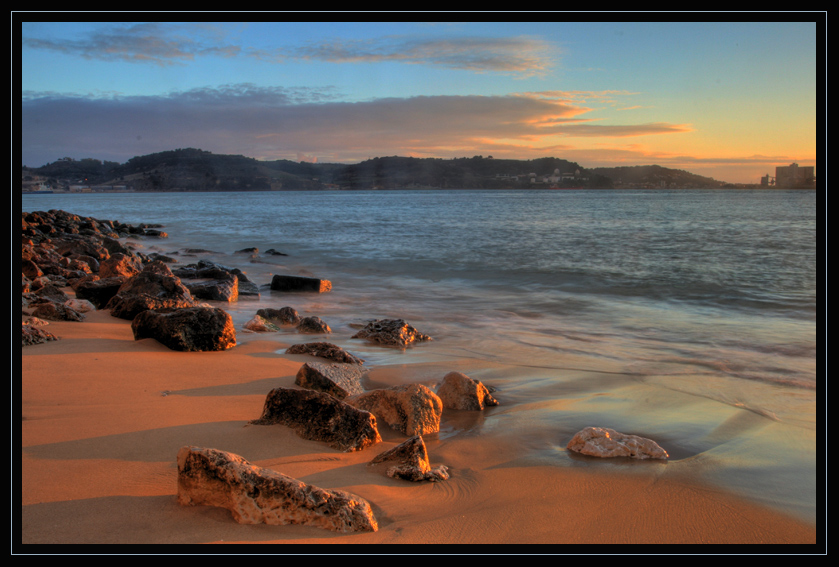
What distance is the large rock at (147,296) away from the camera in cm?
595

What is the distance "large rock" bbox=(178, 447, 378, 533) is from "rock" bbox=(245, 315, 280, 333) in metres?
3.91

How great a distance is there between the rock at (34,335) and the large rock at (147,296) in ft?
4.03

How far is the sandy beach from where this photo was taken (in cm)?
210

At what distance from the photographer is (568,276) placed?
1219 cm

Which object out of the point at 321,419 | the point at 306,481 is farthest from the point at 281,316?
the point at 306,481

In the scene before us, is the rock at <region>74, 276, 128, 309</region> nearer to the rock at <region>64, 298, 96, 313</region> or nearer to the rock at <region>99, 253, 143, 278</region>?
the rock at <region>64, 298, 96, 313</region>

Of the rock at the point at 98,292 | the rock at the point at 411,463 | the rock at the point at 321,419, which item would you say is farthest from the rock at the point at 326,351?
the rock at the point at 98,292

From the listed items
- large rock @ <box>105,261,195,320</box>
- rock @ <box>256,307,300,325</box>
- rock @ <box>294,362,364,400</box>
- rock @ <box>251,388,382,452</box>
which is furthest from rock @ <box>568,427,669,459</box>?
large rock @ <box>105,261,195,320</box>

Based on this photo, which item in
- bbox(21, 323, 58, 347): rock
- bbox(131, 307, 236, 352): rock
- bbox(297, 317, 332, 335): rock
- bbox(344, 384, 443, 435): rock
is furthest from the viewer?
bbox(297, 317, 332, 335): rock

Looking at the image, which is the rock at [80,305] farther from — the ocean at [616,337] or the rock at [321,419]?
the rock at [321,419]

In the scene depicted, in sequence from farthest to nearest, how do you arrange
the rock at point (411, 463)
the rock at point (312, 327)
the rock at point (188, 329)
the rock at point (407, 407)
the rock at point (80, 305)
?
the rock at point (312, 327), the rock at point (80, 305), the rock at point (188, 329), the rock at point (407, 407), the rock at point (411, 463)
